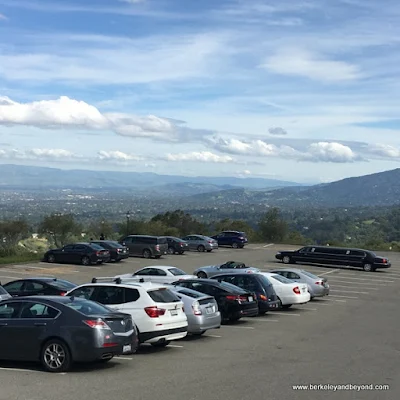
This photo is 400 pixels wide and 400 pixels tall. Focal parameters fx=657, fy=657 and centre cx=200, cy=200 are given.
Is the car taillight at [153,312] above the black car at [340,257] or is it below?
above

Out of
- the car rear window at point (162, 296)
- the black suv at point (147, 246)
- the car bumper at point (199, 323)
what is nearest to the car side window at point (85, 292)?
the car rear window at point (162, 296)

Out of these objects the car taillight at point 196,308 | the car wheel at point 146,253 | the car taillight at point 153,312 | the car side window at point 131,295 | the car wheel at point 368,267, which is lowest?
the car wheel at point 146,253

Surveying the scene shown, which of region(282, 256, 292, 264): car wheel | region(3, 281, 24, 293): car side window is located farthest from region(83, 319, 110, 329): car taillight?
region(282, 256, 292, 264): car wheel

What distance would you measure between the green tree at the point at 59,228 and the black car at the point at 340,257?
68.8 ft

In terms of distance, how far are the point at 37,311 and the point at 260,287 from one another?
34.8 feet

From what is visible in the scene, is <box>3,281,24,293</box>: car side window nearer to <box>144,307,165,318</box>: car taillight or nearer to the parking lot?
the parking lot

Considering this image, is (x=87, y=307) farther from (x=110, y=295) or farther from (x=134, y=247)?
(x=134, y=247)

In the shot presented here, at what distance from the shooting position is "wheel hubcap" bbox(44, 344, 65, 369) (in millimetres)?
11391

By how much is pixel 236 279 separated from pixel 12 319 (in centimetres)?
1068

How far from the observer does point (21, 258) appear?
40500mm

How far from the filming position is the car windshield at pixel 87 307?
11800 mm

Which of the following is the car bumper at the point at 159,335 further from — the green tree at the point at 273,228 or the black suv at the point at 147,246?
the green tree at the point at 273,228

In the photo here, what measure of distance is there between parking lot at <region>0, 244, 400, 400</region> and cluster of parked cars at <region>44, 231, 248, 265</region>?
1819cm

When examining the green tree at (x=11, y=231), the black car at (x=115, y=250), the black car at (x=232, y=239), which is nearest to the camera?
the black car at (x=115, y=250)
